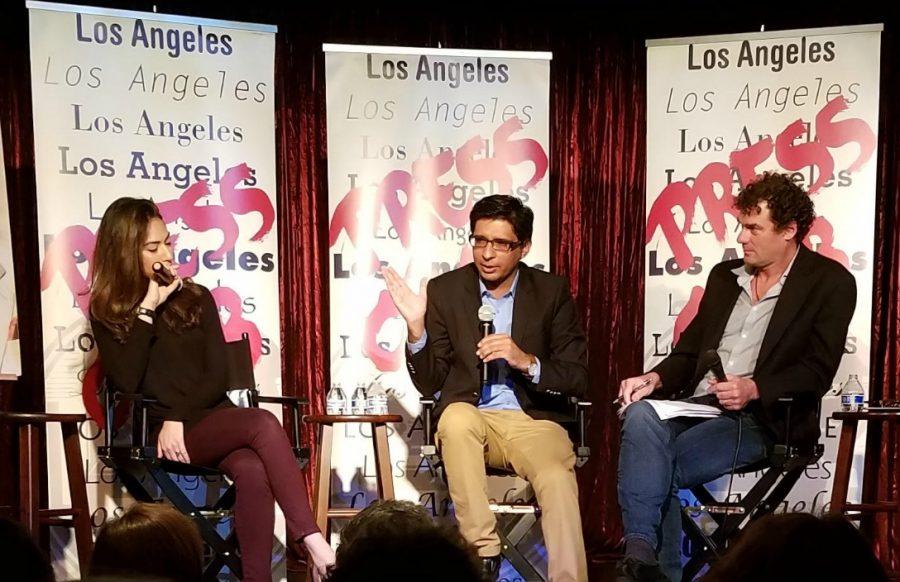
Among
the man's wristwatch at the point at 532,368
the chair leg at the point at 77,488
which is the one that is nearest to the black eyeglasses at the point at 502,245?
the man's wristwatch at the point at 532,368

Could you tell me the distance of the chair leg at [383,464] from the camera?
3.69 m

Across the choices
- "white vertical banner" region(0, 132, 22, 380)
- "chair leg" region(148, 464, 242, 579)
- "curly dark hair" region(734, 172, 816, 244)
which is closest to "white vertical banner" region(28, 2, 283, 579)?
"white vertical banner" region(0, 132, 22, 380)

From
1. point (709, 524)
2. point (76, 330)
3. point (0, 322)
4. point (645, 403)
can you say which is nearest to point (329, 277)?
point (76, 330)

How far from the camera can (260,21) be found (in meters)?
4.48

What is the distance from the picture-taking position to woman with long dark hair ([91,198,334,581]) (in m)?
3.17

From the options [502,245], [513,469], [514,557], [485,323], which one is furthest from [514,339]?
[514,557]

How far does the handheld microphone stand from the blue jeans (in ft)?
5.38

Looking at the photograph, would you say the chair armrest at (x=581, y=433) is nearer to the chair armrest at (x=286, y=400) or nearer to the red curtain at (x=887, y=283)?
the chair armrest at (x=286, y=400)

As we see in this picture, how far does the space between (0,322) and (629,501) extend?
2367 mm

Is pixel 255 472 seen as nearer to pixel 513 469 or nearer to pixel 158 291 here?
pixel 158 291

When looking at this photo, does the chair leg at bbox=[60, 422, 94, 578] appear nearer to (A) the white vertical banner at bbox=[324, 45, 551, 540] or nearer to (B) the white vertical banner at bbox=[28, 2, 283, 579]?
(B) the white vertical banner at bbox=[28, 2, 283, 579]

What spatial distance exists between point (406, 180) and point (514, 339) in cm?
109

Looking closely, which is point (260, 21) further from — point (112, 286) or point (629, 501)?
point (629, 501)

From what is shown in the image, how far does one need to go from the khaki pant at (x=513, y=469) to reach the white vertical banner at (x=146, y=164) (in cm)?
112
